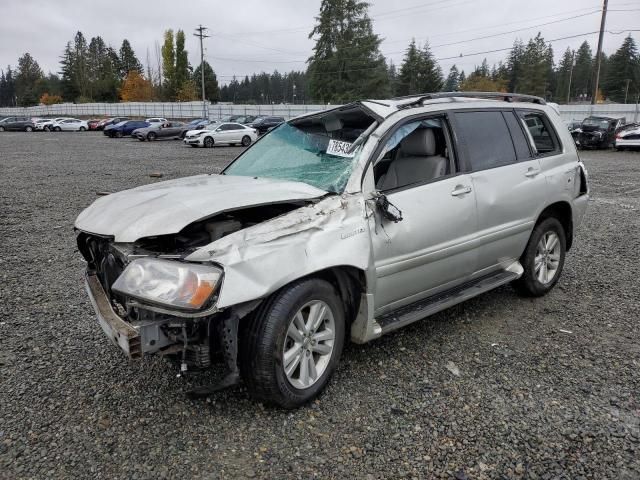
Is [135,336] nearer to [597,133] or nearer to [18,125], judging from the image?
[597,133]

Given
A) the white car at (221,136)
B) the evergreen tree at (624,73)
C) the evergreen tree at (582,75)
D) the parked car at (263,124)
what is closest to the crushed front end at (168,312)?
the white car at (221,136)

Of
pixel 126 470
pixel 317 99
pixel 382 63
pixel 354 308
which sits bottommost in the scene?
pixel 126 470

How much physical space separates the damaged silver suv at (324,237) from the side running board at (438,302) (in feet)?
0.04

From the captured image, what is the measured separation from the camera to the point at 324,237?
2.82 m

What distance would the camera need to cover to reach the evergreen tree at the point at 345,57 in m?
58.3

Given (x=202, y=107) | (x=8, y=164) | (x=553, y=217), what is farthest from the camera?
(x=202, y=107)

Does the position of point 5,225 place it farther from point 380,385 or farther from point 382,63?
point 382,63

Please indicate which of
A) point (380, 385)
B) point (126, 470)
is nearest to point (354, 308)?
point (380, 385)

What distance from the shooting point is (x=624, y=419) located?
9.22 ft

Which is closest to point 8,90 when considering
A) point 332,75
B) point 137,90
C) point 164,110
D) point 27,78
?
point 27,78

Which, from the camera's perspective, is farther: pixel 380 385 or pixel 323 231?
pixel 380 385

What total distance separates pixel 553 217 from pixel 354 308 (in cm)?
258

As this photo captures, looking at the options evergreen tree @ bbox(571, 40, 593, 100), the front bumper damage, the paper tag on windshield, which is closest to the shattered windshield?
the paper tag on windshield

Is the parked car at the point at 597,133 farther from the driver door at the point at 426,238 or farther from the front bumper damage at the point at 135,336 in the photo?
the front bumper damage at the point at 135,336
